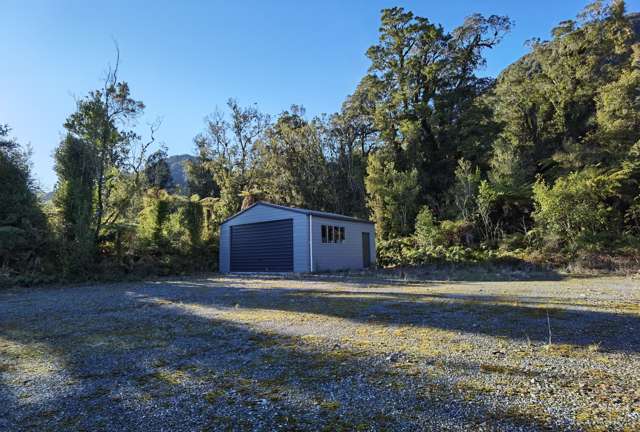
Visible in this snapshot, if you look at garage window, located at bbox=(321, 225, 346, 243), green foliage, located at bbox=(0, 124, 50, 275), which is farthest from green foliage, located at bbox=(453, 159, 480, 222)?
green foliage, located at bbox=(0, 124, 50, 275)

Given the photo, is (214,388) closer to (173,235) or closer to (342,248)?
(342,248)

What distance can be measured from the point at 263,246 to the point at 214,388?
38.6 feet

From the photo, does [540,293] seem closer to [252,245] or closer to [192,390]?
[192,390]

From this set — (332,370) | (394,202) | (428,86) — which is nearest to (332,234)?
(394,202)

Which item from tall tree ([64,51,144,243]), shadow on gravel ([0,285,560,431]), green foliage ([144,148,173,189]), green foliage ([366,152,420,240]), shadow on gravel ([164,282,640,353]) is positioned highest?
green foliage ([144,148,173,189])

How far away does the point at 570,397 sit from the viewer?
1728mm

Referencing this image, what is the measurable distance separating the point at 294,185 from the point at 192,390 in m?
23.2

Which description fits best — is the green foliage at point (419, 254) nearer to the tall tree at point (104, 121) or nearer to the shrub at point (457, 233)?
the shrub at point (457, 233)

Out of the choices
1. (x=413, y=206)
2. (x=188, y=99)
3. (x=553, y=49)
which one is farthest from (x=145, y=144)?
(x=553, y=49)

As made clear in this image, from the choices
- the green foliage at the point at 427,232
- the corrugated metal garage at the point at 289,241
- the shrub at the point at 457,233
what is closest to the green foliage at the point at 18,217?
the corrugated metal garage at the point at 289,241

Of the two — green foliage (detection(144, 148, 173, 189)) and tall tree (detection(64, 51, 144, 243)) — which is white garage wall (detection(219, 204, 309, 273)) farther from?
green foliage (detection(144, 148, 173, 189))

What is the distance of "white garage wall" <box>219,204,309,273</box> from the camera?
493 inches

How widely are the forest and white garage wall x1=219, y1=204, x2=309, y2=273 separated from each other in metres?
0.74

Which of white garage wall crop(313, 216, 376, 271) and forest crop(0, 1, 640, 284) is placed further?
white garage wall crop(313, 216, 376, 271)
